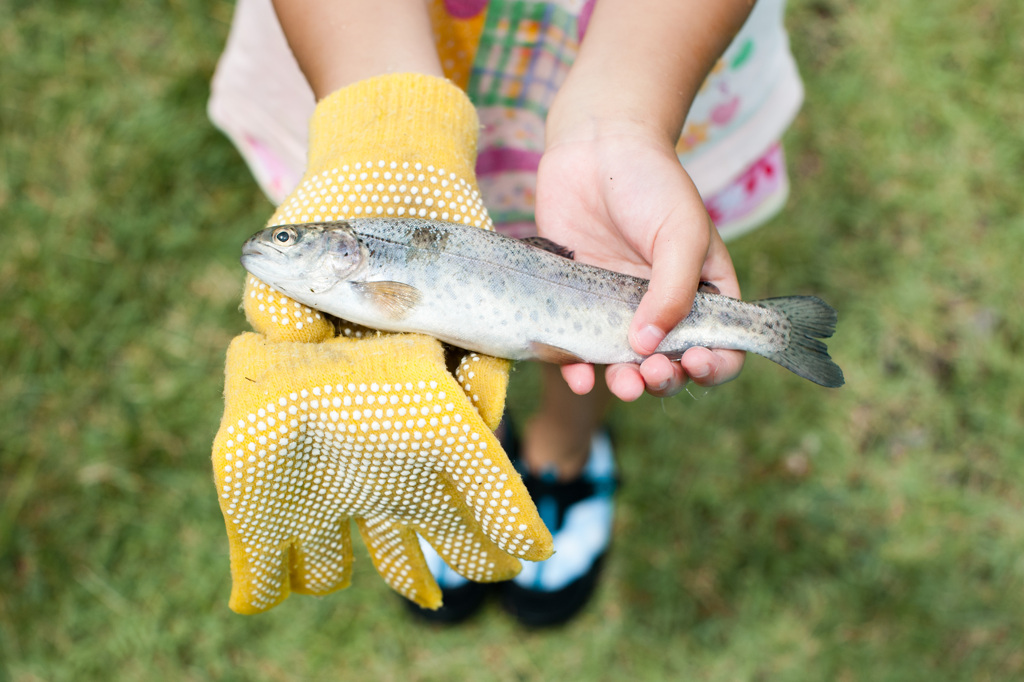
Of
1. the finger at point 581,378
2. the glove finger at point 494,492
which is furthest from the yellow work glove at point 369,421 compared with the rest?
the finger at point 581,378

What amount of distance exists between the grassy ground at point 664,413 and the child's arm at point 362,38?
86.5 inches

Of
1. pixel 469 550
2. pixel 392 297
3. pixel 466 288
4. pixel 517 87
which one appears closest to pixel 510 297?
pixel 466 288

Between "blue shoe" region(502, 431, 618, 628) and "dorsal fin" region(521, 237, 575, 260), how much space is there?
170 cm

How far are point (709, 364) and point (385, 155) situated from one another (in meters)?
1.23

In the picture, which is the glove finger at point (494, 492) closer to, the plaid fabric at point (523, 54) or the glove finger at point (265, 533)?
the glove finger at point (265, 533)

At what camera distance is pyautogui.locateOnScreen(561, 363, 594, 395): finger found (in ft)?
7.98

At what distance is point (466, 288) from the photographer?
2330 mm

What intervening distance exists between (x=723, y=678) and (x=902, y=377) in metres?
2.03

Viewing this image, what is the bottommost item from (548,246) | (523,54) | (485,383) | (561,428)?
(561,428)

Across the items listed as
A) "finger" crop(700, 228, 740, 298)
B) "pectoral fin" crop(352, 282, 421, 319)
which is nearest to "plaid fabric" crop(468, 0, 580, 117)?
"finger" crop(700, 228, 740, 298)

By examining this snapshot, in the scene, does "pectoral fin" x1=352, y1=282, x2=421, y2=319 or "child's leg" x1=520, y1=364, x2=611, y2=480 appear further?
"child's leg" x1=520, y1=364, x2=611, y2=480

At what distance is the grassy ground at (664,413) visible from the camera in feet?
12.2

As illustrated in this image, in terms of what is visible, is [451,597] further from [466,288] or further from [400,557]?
[466,288]

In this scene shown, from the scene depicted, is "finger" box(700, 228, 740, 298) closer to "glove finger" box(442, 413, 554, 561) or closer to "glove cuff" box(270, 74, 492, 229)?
"glove cuff" box(270, 74, 492, 229)
